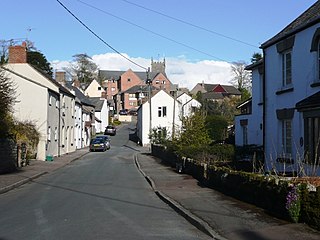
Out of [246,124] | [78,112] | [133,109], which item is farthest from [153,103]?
[133,109]

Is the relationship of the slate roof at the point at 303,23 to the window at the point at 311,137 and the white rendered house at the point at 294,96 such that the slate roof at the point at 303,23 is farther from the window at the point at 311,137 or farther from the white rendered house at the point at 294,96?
the window at the point at 311,137

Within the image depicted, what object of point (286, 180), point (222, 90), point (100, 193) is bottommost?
point (100, 193)

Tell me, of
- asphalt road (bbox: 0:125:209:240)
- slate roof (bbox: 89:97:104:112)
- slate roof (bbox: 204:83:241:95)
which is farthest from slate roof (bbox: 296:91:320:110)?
slate roof (bbox: 204:83:241:95)

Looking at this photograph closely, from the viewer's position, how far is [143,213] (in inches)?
518

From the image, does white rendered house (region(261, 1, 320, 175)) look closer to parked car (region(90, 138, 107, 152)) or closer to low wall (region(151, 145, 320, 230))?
low wall (region(151, 145, 320, 230))

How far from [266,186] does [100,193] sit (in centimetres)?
813

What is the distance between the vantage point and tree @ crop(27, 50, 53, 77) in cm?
8638

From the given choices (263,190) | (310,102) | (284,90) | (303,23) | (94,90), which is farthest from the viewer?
(94,90)

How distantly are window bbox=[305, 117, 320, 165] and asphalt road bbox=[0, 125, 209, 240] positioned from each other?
16.3 ft

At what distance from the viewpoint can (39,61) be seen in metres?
88.8

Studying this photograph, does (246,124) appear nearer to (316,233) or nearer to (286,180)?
(286,180)

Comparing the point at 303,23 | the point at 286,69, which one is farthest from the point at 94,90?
the point at 303,23

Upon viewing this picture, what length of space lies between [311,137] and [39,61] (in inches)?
3078

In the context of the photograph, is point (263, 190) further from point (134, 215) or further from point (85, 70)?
point (85, 70)
